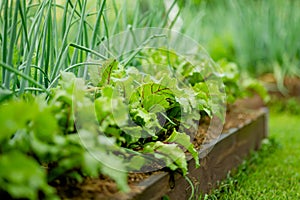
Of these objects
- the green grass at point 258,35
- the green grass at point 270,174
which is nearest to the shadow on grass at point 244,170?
the green grass at point 270,174

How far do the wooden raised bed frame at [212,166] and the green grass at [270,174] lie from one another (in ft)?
0.13

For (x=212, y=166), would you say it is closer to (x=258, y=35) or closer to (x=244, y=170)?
(x=244, y=170)

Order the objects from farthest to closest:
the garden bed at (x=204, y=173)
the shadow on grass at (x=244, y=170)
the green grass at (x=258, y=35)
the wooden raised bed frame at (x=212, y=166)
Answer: the green grass at (x=258, y=35)
the shadow on grass at (x=244, y=170)
the wooden raised bed frame at (x=212, y=166)
the garden bed at (x=204, y=173)

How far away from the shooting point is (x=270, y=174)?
6.69ft

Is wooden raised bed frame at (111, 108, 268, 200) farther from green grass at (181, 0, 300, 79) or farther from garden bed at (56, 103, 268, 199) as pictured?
green grass at (181, 0, 300, 79)


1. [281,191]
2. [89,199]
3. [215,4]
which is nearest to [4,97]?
[89,199]

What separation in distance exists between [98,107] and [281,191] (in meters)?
0.93

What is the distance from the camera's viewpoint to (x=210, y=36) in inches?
149

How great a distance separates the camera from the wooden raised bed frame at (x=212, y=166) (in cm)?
125

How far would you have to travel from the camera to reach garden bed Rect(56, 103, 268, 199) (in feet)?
3.69

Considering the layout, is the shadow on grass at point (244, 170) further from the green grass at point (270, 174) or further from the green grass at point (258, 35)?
the green grass at point (258, 35)

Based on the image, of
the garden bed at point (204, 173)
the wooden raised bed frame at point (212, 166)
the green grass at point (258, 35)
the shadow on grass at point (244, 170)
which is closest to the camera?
the garden bed at point (204, 173)

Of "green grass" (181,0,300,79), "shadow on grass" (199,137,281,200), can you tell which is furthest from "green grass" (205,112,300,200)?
"green grass" (181,0,300,79)

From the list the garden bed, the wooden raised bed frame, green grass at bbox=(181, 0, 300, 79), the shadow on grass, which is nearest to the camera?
the garden bed
